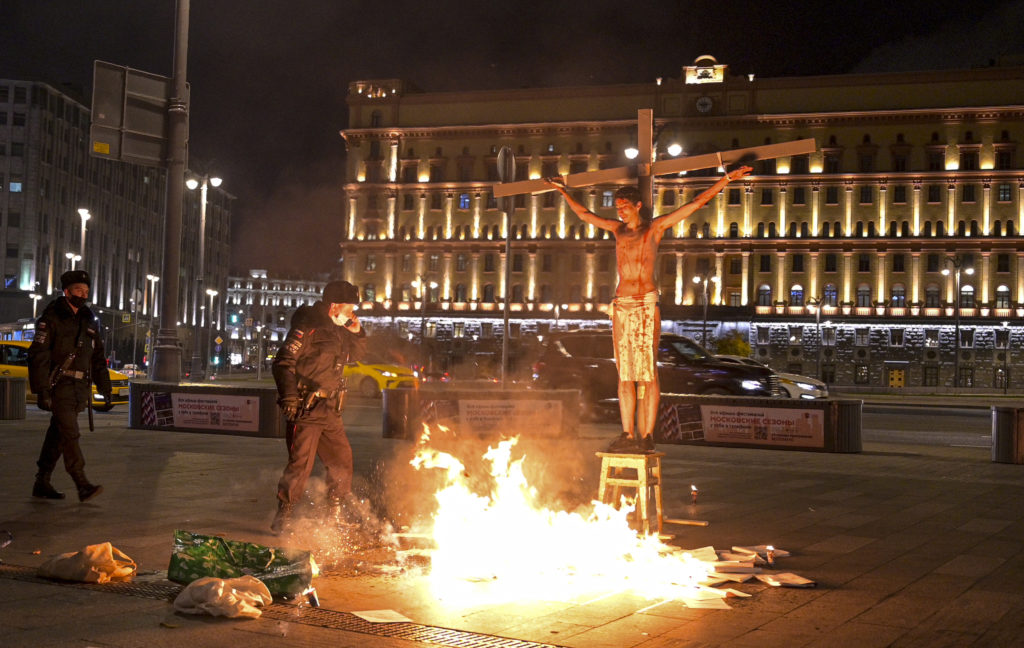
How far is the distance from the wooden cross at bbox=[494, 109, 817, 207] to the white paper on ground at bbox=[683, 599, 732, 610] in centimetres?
269

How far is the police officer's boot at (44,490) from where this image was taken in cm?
935

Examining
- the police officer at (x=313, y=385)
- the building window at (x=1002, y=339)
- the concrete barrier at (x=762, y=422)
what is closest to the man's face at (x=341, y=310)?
the police officer at (x=313, y=385)

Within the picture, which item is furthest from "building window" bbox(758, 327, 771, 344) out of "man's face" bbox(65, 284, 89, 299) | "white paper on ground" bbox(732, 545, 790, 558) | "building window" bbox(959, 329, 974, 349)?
"white paper on ground" bbox(732, 545, 790, 558)

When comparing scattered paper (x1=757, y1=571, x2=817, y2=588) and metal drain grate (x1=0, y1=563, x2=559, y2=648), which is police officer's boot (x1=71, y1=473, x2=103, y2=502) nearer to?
metal drain grate (x1=0, y1=563, x2=559, y2=648)

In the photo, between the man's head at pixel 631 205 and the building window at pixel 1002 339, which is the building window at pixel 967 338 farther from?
the man's head at pixel 631 205

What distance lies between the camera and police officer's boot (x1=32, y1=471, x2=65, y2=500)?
935 centimetres

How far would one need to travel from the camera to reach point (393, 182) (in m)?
95.4

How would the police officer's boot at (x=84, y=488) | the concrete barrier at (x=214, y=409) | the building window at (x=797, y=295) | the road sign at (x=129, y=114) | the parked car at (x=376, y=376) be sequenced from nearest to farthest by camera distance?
the police officer's boot at (x=84, y=488), the road sign at (x=129, y=114), the concrete barrier at (x=214, y=409), the parked car at (x=376, y=376), the building window at (x=797, y=295)

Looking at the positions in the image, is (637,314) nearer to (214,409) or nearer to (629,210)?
(629,210)

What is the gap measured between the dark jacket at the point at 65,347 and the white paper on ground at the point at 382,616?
431 centimetres

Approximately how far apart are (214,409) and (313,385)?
1091 centimetres

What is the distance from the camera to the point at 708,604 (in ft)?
18.9

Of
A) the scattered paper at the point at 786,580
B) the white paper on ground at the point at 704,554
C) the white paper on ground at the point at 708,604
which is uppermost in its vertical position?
the white paper on ground at the point at 704,554

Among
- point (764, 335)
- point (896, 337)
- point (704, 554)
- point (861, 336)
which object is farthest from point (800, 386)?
point (896, 337)
